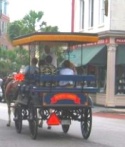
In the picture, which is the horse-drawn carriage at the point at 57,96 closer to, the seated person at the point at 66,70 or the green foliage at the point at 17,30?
the seated person at the point at 66,70

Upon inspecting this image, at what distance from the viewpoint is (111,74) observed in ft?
103

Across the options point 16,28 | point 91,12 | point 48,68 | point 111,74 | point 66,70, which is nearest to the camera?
point 48,68

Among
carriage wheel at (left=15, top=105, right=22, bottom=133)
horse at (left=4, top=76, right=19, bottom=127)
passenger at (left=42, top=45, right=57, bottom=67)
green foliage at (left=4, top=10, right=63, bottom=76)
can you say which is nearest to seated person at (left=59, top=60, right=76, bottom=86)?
passenger at (left=42, top=45, right=57, bottom=67)

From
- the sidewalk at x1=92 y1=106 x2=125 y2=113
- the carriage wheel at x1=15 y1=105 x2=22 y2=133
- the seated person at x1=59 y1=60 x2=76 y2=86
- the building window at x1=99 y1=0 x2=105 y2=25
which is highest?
the building window at x1=99 y1=0 x2=105 y2=25

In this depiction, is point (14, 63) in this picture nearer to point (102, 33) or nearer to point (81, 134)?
point (102, 33)

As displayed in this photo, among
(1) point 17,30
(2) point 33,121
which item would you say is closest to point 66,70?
(2) point 33,121

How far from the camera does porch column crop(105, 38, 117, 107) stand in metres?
31.1

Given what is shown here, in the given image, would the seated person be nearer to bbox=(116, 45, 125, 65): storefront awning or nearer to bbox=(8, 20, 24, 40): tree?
bbox=(116, 45, 125, 65): storefront awning

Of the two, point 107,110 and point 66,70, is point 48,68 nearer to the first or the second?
point 66,70

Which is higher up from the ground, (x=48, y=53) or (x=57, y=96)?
(x=48, y=53)

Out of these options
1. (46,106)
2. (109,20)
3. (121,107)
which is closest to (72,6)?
(109,20)

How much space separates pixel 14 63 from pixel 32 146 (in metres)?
45.7

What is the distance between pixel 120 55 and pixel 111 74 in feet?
4.11

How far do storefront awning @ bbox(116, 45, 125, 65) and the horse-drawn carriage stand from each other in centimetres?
1658
